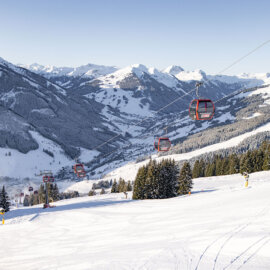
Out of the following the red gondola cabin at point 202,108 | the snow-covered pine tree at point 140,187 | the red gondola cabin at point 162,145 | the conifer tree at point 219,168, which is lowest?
the snow-covered pine tree at point 140,187

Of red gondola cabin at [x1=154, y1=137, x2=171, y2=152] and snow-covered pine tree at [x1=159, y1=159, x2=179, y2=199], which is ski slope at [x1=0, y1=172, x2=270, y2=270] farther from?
snow-covered pine tree at [x1=159, y1=159, x2=179, y2=199]

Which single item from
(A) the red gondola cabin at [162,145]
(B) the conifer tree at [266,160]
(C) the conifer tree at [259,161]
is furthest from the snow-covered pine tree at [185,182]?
(C) the conifer tree at [259,161]

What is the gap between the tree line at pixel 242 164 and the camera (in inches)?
2781

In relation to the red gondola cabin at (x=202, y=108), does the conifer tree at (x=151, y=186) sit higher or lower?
lower

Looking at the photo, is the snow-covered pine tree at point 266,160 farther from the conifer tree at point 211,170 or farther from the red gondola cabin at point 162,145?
the red gondola cabin at point 162,145

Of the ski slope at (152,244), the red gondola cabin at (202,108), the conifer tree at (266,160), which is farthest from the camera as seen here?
the conifer tree at (266,160)

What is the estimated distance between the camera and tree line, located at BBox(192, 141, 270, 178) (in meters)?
70.7

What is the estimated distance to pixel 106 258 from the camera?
13.9 m

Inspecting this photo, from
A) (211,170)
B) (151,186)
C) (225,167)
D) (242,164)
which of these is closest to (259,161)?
(242,164)

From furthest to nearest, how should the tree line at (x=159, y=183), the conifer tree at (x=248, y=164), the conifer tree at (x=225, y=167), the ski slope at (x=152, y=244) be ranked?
the conifer tree at (x=225, y=167) → the conifer tree at (x=248, y=164) → the tree line at (x=159, y=183) → the ski slope at (x=152, y=244)

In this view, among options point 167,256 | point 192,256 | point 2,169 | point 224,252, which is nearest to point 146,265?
point 167,256

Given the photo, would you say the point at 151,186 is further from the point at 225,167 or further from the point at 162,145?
the point at 225,167

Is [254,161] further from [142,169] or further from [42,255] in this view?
[42,255]

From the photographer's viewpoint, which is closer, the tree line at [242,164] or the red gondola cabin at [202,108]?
the red gondola cabin at [202,108]
